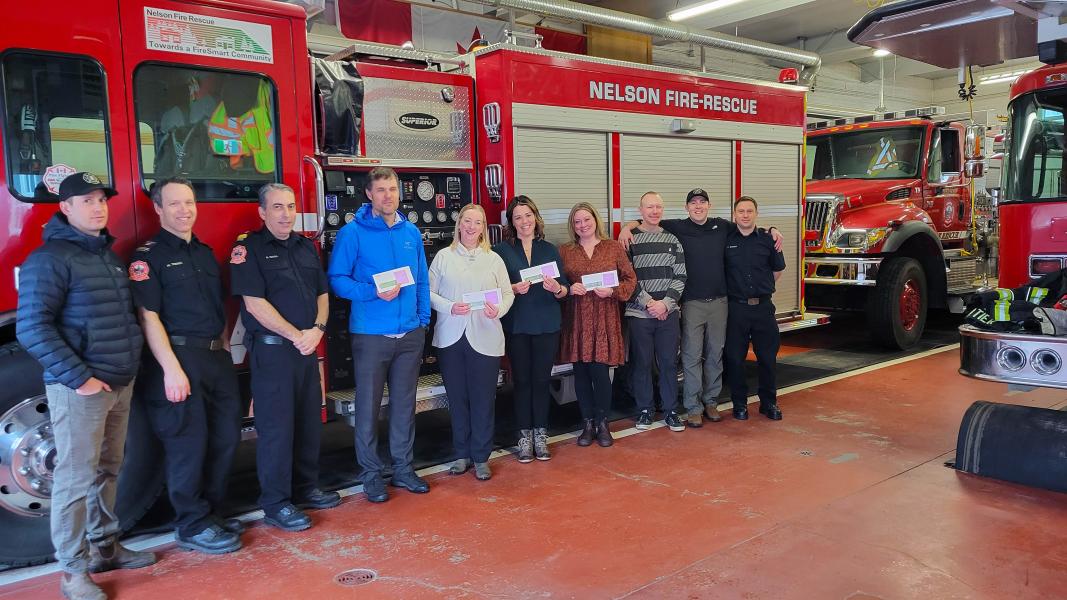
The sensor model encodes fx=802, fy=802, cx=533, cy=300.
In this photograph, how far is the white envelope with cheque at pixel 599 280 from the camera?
17.6 ft

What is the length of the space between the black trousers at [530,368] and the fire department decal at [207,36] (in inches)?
89.7

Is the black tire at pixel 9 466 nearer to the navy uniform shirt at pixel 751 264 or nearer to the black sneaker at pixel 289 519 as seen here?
the black sneaker at pixel 289 519

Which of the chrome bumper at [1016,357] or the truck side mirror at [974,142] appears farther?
the truck side mirror at [974,142]

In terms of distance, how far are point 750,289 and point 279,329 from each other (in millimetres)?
3595

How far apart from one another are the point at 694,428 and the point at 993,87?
70.9ft

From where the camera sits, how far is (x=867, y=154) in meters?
10.0

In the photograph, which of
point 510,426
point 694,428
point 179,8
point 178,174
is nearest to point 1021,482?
point 694,428

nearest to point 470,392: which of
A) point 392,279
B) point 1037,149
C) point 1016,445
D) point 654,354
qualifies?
point 392,279

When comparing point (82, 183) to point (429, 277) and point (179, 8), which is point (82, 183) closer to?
point (179, 8)

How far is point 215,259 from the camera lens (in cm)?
404

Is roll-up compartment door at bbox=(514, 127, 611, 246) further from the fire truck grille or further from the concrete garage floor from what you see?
the fire truck grille

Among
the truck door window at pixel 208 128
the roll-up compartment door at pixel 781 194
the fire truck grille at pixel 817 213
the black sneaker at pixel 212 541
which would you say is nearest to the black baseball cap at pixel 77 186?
the truck door window at pixel 208 128

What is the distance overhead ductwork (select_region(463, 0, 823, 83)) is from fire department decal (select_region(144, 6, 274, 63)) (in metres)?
3.67

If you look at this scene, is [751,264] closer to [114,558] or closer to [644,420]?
[644,420]
